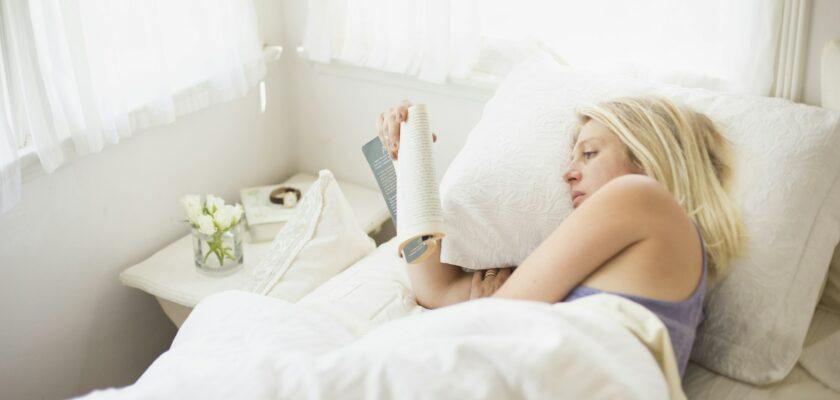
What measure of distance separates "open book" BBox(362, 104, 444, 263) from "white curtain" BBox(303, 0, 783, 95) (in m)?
0.50

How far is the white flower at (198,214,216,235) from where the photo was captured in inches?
63.5

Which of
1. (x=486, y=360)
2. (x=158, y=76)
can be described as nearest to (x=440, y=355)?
(x=486, y=360)

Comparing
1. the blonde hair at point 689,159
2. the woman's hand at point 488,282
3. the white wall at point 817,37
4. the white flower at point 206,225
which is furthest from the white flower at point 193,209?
the white wall at point 817,37

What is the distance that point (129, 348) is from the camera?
1848 millimetres

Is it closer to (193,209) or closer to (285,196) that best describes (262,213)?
(285,196)

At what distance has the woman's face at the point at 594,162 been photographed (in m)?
1.30

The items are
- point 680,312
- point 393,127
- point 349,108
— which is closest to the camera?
point 680,312

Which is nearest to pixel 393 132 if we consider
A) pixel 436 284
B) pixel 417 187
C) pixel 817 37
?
pixel 417 187

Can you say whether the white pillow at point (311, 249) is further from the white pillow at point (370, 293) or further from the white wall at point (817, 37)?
the white wall at point (817, 37)

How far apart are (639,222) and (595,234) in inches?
2.6

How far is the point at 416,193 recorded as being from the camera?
128 centimetres

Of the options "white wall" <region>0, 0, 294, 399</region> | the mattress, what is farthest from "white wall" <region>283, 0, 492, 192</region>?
the mattress

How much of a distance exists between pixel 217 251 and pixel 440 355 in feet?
2.78

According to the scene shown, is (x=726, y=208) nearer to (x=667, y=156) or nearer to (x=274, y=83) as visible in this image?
(x=667, y=156)
